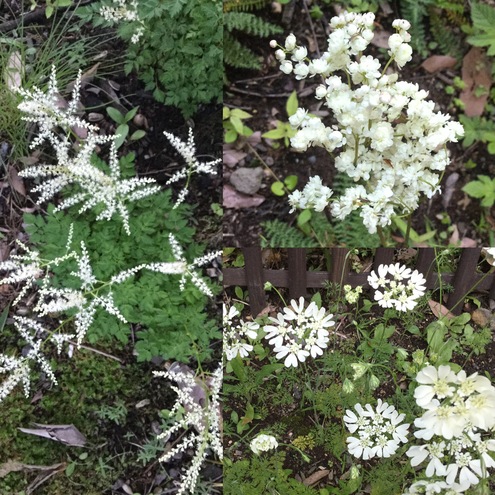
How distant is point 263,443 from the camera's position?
1732 millimetres

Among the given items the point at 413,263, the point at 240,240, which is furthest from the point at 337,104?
the point at 240,240

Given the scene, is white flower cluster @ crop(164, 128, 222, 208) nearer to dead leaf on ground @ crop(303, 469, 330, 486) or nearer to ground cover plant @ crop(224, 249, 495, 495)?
ground cover plant @ crop(224, 249, 495, 495)

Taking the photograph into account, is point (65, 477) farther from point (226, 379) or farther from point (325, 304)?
point (325, 304)

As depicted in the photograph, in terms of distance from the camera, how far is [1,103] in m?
1.98

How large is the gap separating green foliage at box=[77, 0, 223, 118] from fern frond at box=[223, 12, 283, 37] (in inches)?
5.9

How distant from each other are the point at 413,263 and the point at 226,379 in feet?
2.26

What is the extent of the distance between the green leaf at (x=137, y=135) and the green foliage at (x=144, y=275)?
0.26m

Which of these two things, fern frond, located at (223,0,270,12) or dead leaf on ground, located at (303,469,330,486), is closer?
dead leaf on ground, located at (303,469,330,486)

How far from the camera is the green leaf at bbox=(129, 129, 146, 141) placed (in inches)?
79.5

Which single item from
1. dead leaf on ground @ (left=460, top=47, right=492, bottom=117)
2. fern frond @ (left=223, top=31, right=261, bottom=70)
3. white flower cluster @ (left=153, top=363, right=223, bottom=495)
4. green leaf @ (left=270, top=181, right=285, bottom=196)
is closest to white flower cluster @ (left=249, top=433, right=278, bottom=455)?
white flower cluster @ (left=153, top=363, right=223, bottom=495)

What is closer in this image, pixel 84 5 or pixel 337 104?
pixel 337 104

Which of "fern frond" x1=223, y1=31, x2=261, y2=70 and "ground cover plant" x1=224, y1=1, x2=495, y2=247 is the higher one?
"fern frond" x1=223, y1=31, x2=261, y2=70

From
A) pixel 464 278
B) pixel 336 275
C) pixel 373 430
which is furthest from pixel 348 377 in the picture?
pixel 464 278

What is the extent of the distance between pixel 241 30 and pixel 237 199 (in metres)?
0.64
